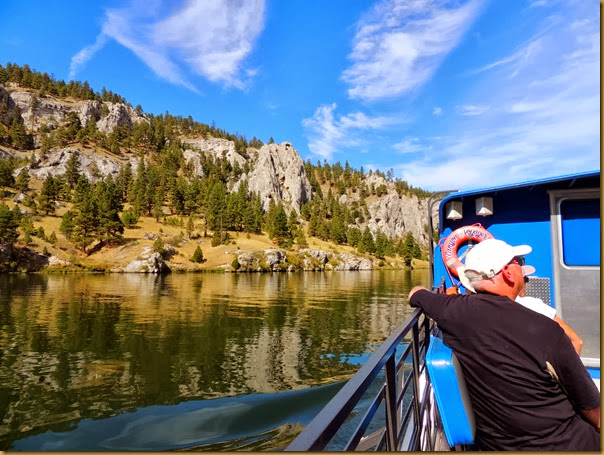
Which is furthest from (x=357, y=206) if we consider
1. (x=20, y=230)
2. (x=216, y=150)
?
(x=20, y=230)

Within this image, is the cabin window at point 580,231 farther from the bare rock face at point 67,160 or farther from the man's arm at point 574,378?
the bare rock face at point 67,160

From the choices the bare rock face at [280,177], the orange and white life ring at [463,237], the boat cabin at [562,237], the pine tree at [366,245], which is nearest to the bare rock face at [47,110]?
the bare rock face at [280,177]

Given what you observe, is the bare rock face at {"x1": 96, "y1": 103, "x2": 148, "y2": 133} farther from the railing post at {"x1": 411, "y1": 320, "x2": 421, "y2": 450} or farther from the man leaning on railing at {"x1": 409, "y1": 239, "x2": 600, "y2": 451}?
the man leaning on railing at {"x1": 409, "y1": 239, "x2": 600, "y2": 451}

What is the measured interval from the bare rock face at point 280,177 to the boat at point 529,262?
446 ft

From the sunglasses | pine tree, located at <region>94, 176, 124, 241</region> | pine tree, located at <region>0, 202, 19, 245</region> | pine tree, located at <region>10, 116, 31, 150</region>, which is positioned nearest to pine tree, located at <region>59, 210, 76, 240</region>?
pine tree, located at <region>94, 176, 124, 241</region>

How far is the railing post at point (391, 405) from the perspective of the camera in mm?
2668

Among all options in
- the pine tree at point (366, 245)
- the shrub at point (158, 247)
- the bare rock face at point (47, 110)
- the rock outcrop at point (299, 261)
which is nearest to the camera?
the shrub at point (158, 247)

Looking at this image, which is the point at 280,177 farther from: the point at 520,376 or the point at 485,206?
the point at 520,376

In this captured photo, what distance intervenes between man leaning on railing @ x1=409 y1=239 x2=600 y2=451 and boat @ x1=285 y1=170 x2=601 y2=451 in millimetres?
392

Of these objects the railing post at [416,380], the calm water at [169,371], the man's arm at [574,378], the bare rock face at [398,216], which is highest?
the bare rock face at [398,216]

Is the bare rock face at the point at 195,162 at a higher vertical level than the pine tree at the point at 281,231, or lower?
higher

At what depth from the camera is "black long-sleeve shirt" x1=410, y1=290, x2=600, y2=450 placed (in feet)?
7.33

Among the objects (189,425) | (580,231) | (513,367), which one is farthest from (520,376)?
(189,425)

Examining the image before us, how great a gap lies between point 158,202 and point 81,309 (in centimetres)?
7116
